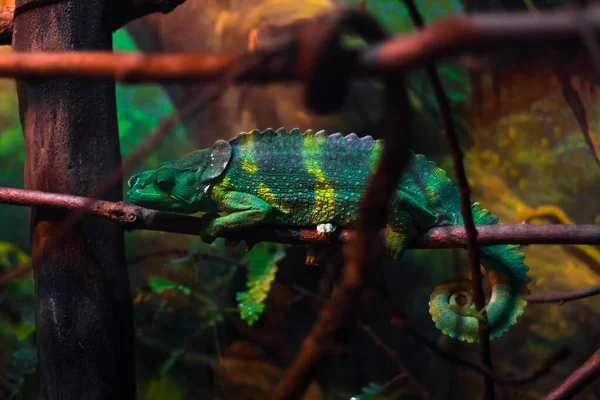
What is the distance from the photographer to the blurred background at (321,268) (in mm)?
2977

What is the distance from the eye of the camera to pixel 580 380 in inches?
60.2

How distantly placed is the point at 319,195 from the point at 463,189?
823 mm

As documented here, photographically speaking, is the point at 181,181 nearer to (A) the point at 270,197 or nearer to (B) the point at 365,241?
(A) the point at 270,197

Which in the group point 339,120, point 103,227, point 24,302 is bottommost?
point 24,302

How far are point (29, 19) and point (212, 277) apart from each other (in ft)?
6.25

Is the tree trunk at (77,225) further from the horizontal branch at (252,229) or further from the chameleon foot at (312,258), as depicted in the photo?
the chameleon foot at (312,258)

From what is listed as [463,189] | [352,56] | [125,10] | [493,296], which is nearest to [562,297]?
[493,296]

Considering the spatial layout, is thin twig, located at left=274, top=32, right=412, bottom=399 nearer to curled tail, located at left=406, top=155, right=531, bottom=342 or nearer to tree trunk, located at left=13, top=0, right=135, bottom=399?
curled tail, located at left=406, top=155, right=531, bottom=342

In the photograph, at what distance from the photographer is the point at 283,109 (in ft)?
10.6

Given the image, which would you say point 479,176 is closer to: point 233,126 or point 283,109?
point 283,109

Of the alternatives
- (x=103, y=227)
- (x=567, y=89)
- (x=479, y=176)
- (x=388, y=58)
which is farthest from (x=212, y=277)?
(x=388, y=58)

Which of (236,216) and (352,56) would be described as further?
(236,216)

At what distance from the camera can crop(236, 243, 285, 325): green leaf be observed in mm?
2547

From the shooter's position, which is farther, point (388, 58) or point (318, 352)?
point (318, 352)
